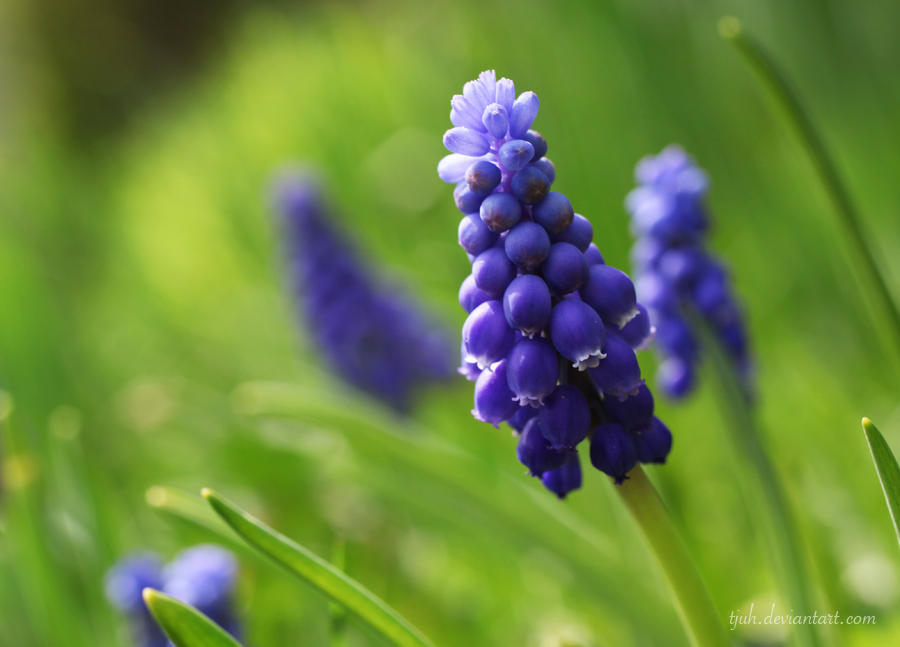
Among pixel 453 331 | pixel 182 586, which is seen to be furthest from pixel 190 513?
pixel 453 331

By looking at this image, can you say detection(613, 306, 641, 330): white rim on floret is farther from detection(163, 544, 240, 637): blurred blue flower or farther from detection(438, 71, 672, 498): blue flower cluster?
detection(163, 544, 240, 637): blurred blue flower

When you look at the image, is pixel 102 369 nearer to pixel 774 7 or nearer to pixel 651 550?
pixel 774 7

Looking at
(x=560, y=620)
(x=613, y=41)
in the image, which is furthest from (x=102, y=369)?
(x=560, y=620)

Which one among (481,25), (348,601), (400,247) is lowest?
(348,601)

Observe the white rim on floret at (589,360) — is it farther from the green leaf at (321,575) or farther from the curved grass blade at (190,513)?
the curved grass blade at (190,513)

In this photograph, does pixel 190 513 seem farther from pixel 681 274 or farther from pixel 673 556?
pixel 681 274

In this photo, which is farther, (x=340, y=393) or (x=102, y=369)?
(x=102, y=369)

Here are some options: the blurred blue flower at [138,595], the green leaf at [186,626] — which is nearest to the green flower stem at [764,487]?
the green leaf at [186,626]

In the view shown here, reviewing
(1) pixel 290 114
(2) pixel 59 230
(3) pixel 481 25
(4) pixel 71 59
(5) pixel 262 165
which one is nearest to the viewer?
(3) pixel 481 25
